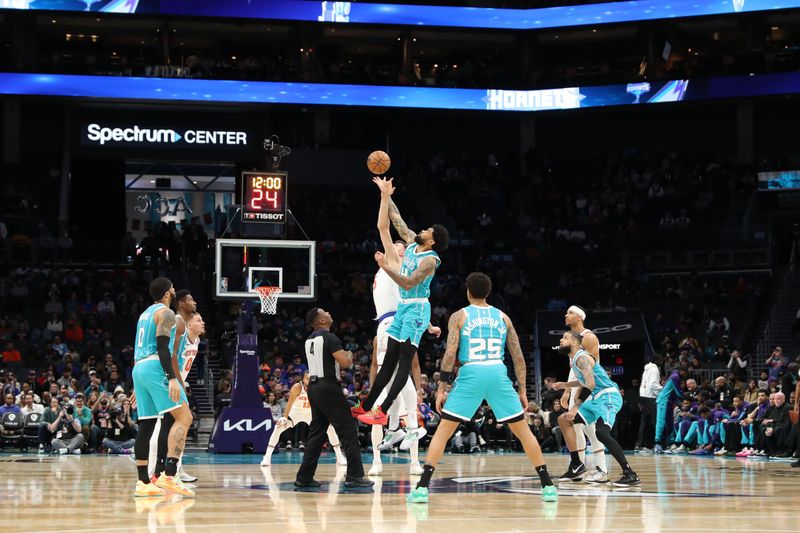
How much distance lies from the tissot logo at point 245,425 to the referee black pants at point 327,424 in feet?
30.1

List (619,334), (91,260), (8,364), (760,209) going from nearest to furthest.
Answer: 1. (8,364)
2. (619,334)
3. (91,260)
4. (760,209)

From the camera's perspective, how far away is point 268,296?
21.7m

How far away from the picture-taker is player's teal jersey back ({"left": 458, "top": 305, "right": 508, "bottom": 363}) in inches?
437

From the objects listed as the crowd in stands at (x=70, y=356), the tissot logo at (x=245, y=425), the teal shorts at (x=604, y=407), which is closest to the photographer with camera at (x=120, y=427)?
the crowd in stands at (x=70, y=356)

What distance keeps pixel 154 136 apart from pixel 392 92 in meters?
8.40

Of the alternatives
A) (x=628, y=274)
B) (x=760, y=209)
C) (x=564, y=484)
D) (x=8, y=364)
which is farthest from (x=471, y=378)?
(x=760, y=209)

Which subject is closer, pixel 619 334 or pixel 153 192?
pixel 619 334

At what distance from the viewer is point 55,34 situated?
42344 mm

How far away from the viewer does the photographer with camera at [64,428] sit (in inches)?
891

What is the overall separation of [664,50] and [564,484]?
32.0 m

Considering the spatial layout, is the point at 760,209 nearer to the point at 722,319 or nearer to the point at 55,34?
the point at 722,319

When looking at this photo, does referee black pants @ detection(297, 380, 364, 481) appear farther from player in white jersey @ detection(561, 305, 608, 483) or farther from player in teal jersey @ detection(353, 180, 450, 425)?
player in white jersey @ detection(561, 305, 608, 483)

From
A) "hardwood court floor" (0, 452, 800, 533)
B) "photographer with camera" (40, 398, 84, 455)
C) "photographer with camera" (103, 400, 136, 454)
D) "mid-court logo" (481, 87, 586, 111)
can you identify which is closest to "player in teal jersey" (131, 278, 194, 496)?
"hardwood court floor" (0, 452, 800, 533)

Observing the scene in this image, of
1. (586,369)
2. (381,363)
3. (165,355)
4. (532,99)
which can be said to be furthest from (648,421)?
(532,99)
